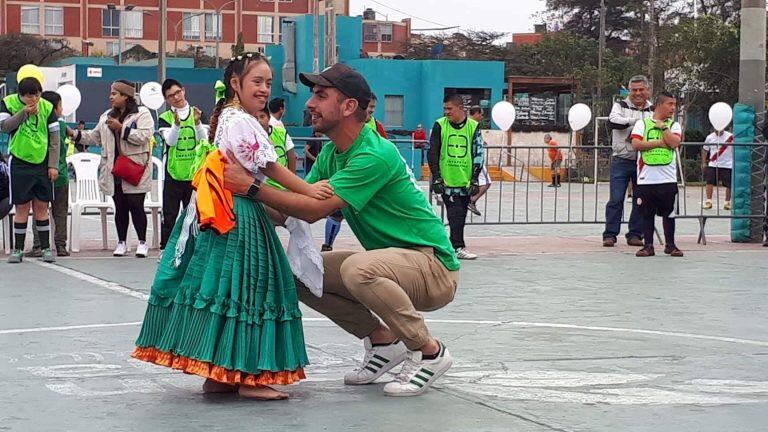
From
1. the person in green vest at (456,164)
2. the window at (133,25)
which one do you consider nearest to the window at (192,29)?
the window at (133,25)

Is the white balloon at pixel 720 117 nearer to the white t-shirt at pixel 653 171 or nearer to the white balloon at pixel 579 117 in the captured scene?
the white balloon at pixel 579 117

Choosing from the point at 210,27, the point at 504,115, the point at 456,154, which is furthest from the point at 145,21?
the point at 456,154

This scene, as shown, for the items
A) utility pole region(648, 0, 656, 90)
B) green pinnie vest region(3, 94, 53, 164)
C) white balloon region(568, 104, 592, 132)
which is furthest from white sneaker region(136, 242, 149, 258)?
utility pole region(648, 0, 656, 90)

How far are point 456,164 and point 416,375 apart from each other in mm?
8144

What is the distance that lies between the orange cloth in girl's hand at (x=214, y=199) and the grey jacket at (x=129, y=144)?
7930 mm

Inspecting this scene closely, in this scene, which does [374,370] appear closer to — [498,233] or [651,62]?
[498,233]

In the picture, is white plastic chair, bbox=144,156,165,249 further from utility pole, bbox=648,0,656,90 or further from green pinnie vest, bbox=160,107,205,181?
utility pole, bbox=648,0,656,90

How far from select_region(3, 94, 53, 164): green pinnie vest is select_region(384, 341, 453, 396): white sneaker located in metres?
7.85

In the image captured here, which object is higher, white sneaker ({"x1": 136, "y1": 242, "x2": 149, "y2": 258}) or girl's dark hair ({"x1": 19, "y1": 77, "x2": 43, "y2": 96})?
girl's dark hair ({"x1": 19, "y1": 77, "x2": 43, "y2": 96})

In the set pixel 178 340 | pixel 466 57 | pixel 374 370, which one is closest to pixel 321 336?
pixel 374 370

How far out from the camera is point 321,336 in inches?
329

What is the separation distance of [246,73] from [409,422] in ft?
6.16

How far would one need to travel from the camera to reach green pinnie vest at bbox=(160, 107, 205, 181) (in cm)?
1368

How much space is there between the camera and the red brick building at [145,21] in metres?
98.8
